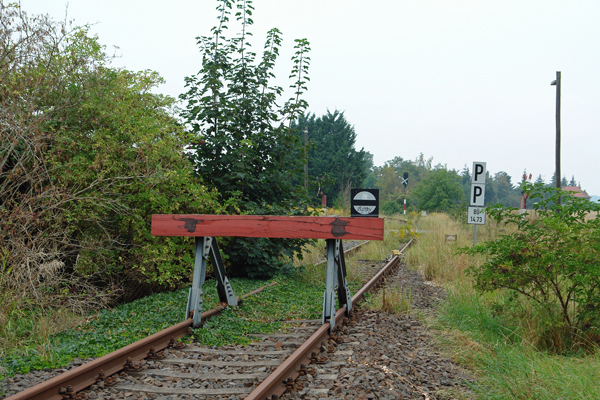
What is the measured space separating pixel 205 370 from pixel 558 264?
393cm

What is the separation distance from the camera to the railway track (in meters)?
3.75

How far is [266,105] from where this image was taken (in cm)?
1099

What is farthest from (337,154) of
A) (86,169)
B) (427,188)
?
(86,169)

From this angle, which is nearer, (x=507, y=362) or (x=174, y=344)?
(x=507, y=362)

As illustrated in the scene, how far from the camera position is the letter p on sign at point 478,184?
39.8 ft

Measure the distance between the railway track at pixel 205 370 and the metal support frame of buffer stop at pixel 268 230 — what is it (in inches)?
15.8

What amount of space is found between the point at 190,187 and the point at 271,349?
449 centimetres

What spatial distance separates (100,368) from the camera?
13.4 ft

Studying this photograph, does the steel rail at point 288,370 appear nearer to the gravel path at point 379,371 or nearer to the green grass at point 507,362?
the gravel path at point 379,371

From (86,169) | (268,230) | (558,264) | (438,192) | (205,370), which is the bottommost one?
(205,370)

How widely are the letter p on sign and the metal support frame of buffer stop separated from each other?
721cm

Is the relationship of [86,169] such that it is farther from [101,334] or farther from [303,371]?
[303,371]

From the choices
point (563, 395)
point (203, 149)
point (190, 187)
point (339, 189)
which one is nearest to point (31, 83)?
point (190, 187)

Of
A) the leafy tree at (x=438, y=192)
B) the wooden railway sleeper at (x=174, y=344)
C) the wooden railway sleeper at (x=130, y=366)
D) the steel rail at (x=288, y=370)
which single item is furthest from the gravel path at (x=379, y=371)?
the leafy tree at (x=438, y=192)
